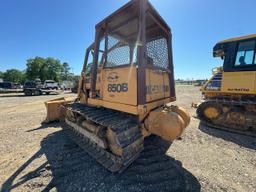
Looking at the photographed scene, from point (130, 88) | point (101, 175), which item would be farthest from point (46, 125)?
point (130, 88)

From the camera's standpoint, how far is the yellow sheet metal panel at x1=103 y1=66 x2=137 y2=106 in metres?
2.77

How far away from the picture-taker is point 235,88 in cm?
552

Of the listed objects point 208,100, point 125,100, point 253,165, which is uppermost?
point 125,100

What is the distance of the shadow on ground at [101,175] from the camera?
8.54 ft

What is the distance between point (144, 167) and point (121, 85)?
1.70 meters

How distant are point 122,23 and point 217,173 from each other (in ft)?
12.0

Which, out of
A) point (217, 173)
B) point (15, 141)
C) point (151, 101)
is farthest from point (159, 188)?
point (15, 141)

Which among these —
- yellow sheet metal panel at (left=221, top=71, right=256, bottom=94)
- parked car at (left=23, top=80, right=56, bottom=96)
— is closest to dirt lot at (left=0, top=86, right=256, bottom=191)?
yellow sheet metal panel at (left=221, top=71, right=256, bottom=94)

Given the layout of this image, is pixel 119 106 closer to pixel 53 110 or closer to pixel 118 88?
pixel 118 88

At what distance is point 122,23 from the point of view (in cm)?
336

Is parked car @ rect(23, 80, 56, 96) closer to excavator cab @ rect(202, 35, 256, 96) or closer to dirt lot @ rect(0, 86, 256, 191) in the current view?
dirt lot @ rect(0, 86, 256, 191)

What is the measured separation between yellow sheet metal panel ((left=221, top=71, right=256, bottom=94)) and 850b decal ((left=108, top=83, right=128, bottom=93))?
470 centimetres

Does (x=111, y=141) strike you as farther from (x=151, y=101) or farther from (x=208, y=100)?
(x=208, y=100)

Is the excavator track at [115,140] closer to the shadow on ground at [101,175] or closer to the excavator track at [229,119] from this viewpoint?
the shadow on ground at [101,175]
